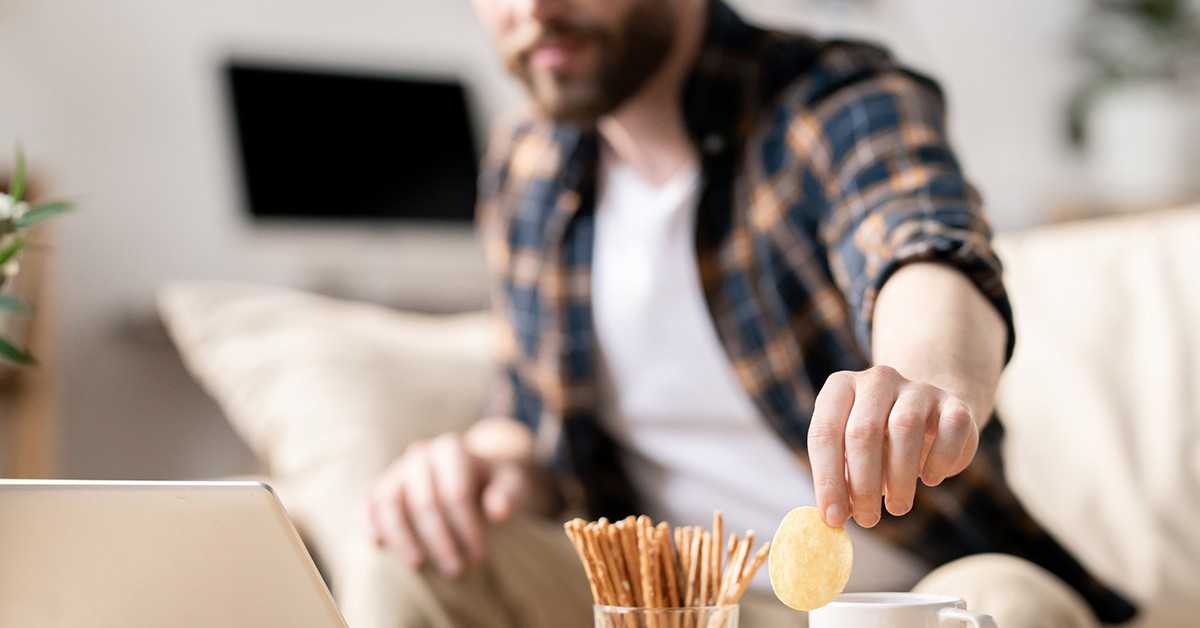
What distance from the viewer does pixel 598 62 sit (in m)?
0.99

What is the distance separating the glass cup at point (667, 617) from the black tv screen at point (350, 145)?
2.17 meters

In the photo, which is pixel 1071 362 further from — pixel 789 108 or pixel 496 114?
pixel 496 114

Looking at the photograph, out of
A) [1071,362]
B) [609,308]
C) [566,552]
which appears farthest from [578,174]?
[1071,362]

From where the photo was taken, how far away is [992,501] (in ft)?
3.08

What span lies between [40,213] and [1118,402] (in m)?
1.24

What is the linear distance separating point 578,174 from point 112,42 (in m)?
1.86

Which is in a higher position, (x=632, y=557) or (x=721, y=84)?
(x=721, y=84)

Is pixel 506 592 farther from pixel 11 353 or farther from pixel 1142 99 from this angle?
pixel 1142 99

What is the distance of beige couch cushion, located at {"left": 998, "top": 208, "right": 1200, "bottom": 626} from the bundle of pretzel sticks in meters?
0.92

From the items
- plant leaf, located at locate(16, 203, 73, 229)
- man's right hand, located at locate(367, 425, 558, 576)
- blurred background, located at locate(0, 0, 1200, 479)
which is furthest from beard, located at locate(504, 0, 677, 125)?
blurred background, located at locate(0, 0, 1200, 479)

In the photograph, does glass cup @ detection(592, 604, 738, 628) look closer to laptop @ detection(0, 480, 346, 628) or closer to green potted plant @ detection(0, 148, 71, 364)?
laptop @ detection(0, 480, 346, 628)

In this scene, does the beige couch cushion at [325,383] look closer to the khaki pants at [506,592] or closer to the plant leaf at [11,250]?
the khaki pants at [506,592]

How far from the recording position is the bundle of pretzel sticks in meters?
0.47

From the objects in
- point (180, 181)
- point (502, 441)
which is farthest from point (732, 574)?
point (180, 181)
